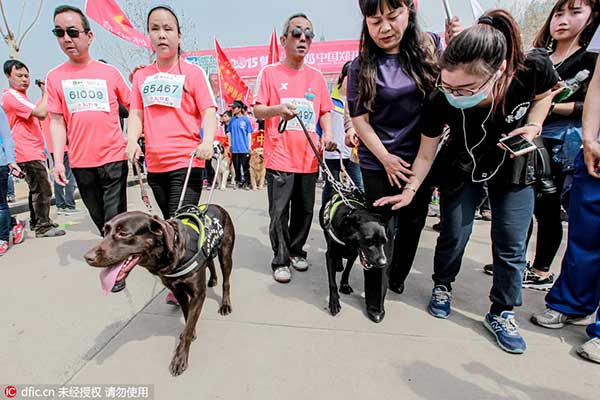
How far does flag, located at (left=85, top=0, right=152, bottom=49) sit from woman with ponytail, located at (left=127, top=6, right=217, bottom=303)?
11.7ft

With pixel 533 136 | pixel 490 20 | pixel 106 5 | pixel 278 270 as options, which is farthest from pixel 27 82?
pixel 533 136

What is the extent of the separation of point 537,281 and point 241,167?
687cm

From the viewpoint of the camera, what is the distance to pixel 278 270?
118 inches

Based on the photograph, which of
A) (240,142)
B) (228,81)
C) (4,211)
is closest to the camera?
(4,211)

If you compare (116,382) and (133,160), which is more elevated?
(133,160)

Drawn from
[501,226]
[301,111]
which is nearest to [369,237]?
[501,226]

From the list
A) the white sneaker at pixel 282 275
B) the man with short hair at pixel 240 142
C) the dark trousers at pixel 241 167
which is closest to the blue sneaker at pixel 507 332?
the white sneaker at pixel 282 275

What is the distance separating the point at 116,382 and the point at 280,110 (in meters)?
2.04

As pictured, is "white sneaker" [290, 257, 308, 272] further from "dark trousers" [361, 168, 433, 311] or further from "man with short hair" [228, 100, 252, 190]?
"man with short hair" [228, 100, 252, 190]

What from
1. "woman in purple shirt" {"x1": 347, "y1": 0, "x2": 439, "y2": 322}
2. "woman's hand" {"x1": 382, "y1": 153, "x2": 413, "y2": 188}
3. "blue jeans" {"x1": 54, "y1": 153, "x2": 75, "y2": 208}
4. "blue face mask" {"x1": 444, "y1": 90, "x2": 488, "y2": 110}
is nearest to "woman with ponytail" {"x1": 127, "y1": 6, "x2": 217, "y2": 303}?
"woman in purple shirt" {"x1": 347, "y1": 0, "x2": 439, "y2": 322}

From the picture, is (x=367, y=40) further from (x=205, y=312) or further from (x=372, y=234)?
(x=205, y=312)

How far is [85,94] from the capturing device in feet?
9.39

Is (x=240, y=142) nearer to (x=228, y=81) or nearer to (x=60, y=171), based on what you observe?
(x=228, y=81)

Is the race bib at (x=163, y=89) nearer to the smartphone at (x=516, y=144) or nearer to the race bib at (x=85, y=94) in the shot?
the race bib at (x=85, y=94)
